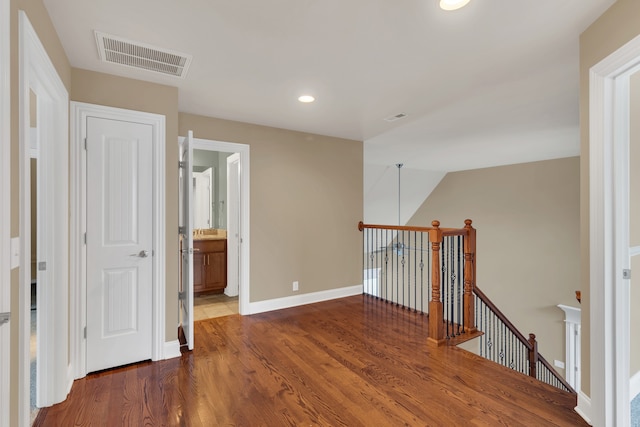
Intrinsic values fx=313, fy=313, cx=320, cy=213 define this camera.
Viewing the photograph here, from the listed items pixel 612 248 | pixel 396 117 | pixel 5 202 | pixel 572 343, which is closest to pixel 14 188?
pixel 5 202

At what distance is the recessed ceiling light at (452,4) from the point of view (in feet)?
5.40

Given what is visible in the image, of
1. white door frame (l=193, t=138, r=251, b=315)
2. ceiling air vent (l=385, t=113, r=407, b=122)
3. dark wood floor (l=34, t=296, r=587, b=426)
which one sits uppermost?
ceiling air vent (l=385, t=113, r=407, b=122)

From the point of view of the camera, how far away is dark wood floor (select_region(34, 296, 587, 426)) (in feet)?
6.31

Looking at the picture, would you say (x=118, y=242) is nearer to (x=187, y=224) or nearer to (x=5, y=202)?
(x=187, y=224)

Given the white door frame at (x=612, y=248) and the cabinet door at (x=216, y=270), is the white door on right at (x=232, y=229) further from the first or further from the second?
the white door frame at (x=612, y=248)

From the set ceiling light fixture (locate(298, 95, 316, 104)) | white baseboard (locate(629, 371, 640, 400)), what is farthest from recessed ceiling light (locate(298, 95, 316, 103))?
white baseboard (locate(629, 371, 640, 400))

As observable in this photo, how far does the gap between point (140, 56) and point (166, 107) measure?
518 mm

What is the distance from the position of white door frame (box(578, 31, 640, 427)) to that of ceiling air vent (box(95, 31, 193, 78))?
264 cm

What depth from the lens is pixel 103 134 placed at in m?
2.46

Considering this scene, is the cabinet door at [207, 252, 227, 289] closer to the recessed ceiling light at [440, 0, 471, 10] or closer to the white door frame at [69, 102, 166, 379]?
the white door frame at [69, 102, 166, 379]

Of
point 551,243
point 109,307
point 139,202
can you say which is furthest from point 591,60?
point 551,243

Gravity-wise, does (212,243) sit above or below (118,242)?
below

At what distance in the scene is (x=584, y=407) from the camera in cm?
189

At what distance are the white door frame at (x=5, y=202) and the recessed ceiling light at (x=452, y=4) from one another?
1911mm
